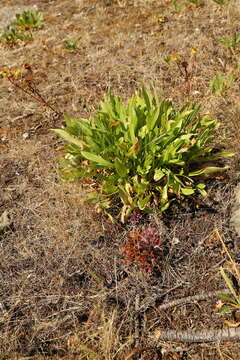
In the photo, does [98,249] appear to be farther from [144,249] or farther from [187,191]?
[187,191]

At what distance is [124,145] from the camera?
2.47 metres

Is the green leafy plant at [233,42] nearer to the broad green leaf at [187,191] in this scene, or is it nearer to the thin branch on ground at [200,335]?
the broad green leaf at [187,191]

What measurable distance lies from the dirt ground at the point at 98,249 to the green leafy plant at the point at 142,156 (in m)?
0.16

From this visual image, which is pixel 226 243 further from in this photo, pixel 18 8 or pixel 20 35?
pixel 18 8

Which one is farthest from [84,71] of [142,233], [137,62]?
[142,233]

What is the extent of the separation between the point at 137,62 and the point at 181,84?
0.95 metres

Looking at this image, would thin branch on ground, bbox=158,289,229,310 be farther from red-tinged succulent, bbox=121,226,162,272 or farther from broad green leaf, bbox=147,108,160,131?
broad green leaf, bbox=147,108,160,131

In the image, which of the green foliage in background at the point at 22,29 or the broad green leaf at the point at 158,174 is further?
the green foliage in background at the point at 22,29

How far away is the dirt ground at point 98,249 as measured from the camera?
1988 mm

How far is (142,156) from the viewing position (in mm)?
2588

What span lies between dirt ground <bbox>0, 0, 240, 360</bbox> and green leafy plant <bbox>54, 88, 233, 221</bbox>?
0.16 meters

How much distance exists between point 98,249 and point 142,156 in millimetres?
775

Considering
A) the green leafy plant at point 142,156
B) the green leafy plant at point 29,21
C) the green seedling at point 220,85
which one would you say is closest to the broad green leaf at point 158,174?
the green leafy plant at point 142,156

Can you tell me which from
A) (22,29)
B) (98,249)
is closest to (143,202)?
(98,249)
